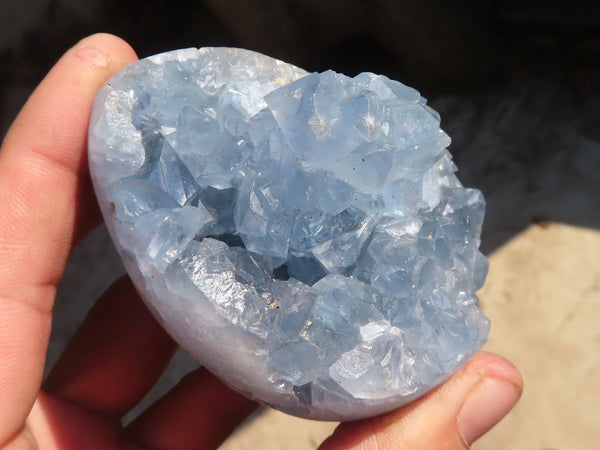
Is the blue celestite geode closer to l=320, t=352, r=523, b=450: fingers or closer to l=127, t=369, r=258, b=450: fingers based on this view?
l=320, t=352, r=523, b=450: fingers

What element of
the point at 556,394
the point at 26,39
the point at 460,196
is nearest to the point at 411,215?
the point at 460,196

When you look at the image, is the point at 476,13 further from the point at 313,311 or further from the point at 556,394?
the point at 313,311

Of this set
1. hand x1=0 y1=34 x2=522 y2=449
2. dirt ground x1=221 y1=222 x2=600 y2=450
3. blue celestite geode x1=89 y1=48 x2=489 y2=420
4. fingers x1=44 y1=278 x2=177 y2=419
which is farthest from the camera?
dirt ground x1=221 y1=222 x2=600 y2=450

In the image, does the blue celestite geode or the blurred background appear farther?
the blurred background

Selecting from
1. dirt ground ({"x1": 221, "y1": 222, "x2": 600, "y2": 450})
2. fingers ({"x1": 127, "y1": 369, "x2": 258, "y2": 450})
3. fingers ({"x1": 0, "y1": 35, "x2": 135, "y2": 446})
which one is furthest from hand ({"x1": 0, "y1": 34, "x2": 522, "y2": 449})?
dirt ground ({"x1": 221, "y1": 222, "x2": 600, "y2": 450})

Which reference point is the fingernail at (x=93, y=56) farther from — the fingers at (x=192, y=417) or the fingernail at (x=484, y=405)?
the fingernail at (x=484, y=405)

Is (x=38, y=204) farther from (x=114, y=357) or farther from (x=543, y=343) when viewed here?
(x=543, y=343)

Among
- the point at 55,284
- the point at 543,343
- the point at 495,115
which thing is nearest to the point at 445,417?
the point at 55,284
